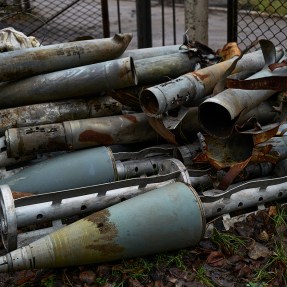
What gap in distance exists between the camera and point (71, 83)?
349cm

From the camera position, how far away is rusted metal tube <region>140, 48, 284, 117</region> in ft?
10.4

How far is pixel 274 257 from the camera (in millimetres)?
2771

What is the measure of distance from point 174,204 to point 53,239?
0.59 m

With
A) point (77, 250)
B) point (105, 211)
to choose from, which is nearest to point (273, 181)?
point (105, 211)

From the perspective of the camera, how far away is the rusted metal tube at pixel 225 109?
307cm

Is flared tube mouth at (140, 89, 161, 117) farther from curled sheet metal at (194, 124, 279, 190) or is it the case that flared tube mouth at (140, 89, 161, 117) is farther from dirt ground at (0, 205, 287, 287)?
dirt ground at (0, 205, 287, 287)

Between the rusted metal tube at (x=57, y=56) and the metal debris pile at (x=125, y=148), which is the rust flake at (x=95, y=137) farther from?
the rusted metal tube at (x=57, y=56)

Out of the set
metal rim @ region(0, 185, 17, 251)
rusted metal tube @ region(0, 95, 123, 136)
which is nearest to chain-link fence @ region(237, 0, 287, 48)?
rusted metal tube @ region(0, 95, 123, 136)

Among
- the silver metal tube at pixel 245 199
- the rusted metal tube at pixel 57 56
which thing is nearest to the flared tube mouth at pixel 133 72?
the rusted metal tube at pixel 57 56

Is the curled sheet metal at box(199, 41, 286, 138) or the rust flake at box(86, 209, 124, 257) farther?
the curled sheet metal at box(199, 41, 286, 138)

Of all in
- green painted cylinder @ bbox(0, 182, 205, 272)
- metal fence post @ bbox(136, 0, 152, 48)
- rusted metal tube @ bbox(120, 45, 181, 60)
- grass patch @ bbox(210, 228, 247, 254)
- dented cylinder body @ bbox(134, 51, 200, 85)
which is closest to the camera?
green painted cylinder @ bbox(0, 182, 205, 272)

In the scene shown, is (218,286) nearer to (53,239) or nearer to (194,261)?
(194,261)

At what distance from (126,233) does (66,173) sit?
676 millimetres

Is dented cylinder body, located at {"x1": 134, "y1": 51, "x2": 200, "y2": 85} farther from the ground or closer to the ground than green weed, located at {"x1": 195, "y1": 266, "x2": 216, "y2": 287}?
farther from the ground
